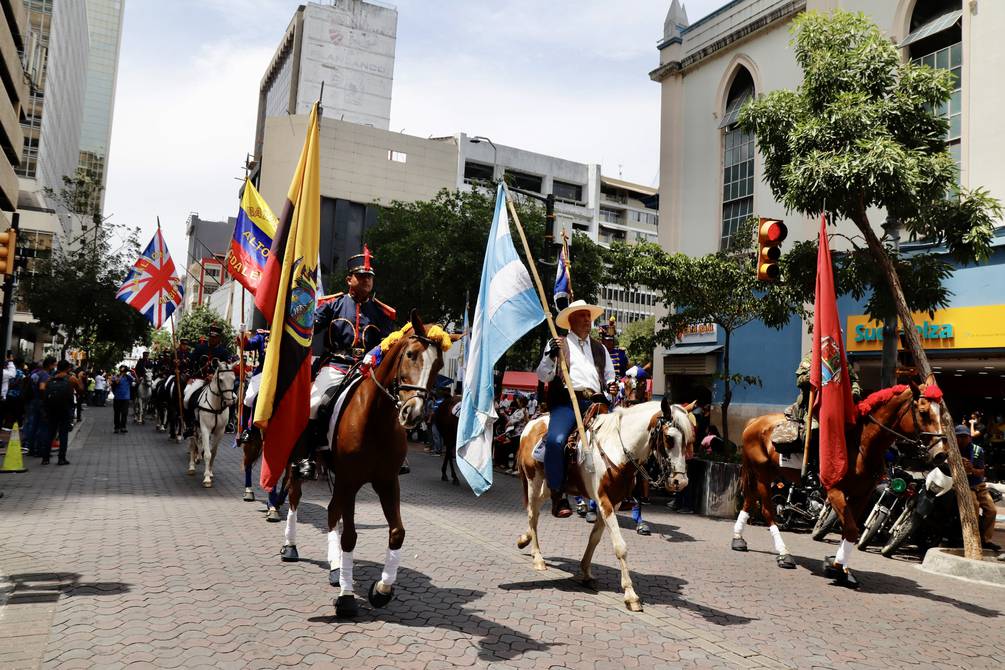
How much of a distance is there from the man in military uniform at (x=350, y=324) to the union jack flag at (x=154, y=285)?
500 inches

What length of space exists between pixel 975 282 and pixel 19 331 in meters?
55.0

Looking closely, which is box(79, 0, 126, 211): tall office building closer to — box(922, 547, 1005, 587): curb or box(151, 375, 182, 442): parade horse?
box(151, 375, 182, 442): parade horse

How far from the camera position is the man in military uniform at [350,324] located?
→ 723 centimetres

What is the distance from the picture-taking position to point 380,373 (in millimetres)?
6078

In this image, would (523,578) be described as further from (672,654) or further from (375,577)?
(672,654)

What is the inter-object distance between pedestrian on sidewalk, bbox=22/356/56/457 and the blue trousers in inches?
496

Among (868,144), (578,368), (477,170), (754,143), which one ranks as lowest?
(578,368)

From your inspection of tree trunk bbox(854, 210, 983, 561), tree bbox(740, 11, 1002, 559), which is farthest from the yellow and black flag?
tree trunk bbox(854, 210, 983, 561)

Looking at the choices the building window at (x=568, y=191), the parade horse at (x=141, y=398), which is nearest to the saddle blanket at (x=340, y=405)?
the parade horse at (x=141, y=398)

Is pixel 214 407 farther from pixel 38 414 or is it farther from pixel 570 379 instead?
pixel 570 379

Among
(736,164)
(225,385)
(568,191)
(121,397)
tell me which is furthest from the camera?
(568,191)

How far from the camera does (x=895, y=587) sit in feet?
26.9

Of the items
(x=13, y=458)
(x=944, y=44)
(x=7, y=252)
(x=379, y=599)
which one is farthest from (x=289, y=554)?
(x=944, y=44)

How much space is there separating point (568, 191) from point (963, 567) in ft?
264
